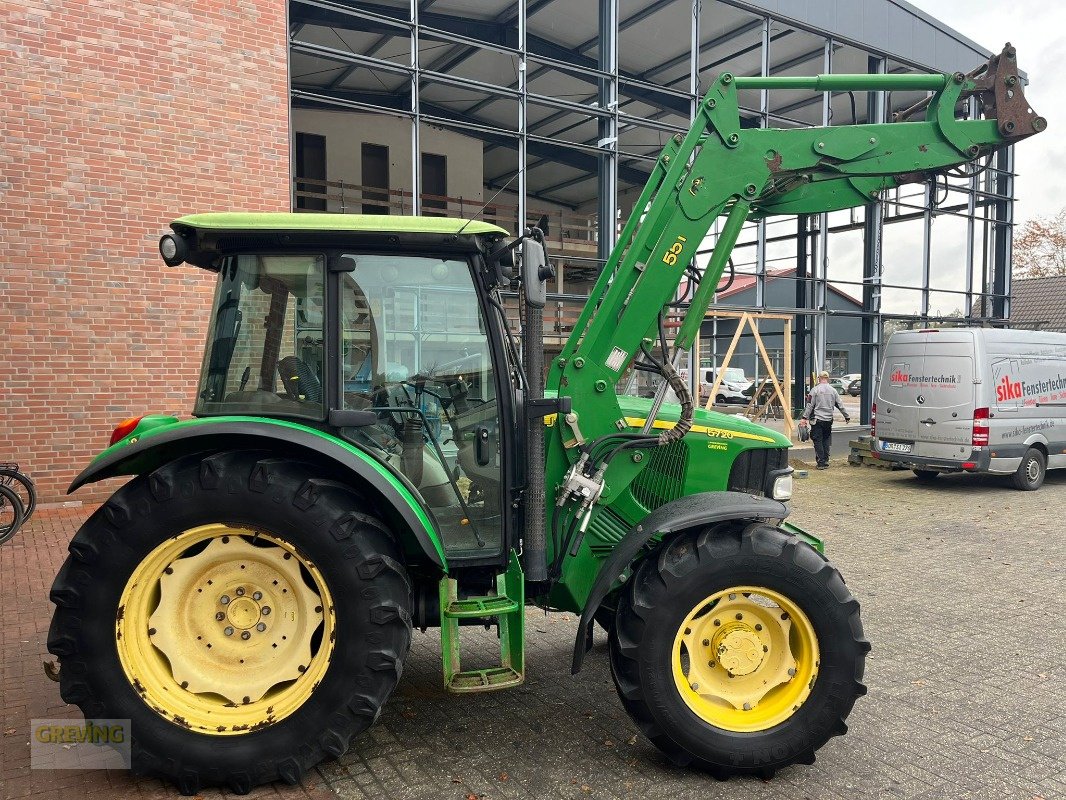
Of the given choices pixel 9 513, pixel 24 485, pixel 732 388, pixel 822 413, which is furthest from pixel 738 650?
pixel 732 388

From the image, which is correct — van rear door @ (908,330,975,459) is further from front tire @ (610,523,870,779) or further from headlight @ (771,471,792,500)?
front tire @ (610,523,870,779)

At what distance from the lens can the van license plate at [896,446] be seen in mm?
11799

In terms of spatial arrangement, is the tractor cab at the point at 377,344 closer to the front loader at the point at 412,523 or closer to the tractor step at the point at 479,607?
the front loader at the point at 412,523

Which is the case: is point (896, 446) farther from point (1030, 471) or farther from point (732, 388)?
point (732, 388)

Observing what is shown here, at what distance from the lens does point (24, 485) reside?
25.8 feet

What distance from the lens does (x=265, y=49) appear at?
945cm

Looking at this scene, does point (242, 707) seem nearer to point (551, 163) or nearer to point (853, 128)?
point (853, 128)

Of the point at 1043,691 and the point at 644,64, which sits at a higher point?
the point at 644,64

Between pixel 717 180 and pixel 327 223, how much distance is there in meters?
1.86

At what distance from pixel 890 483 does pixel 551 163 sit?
12.9 meters

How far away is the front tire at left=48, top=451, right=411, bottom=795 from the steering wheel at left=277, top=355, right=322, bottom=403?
33 cm

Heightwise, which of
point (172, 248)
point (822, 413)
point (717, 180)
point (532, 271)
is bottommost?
point (822, 413)

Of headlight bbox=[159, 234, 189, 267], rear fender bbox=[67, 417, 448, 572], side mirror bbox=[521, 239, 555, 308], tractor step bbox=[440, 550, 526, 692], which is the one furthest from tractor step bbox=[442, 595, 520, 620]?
headlight bbox=[159, 234, 189, 267]

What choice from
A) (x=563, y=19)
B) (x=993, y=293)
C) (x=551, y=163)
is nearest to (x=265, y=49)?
(x=563, y=19)
